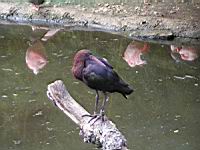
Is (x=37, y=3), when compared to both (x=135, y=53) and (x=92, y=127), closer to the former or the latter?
(x=135, y=53)

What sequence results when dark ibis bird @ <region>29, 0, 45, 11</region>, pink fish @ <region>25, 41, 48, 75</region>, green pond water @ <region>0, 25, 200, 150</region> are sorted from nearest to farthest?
green pond water @ <region>0, 25, 200, 150</region> < pink fish @ <region>25, 41, 48, 75</region> < dark ibis bird @ <region>29, 0, 45, 11</region>

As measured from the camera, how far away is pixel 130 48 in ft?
29.4

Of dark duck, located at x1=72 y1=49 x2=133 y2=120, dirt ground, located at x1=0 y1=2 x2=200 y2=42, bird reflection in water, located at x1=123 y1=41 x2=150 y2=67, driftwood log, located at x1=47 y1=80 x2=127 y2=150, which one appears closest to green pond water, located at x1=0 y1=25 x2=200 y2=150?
bird reflection in water, located at x1=123 y1=41 x2=150 y2=67

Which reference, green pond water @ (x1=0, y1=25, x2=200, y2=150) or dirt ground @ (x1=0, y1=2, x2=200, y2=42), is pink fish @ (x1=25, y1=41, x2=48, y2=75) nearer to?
green pond water @ (x1=0, y1=25, x2=200, y2=150)

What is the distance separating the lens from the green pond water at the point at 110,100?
18.6ft

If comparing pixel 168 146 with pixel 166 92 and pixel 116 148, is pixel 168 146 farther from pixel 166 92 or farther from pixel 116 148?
pixel 116 148

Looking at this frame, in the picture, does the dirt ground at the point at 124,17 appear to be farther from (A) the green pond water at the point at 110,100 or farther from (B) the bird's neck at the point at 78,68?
(B) the bird's neck at the point at 78,68

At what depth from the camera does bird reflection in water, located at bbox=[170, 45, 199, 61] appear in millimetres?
8586

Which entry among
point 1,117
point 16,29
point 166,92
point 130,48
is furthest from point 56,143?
point 16,29

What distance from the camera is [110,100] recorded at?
6672 millimetres

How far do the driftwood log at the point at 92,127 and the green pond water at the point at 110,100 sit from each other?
5.89ft

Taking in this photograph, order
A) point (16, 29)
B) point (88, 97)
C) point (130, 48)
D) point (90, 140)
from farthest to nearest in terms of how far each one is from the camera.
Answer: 1. point (16, 29)
2. point (130, 48)
3. point (88, 97)
4. point (90, 140)

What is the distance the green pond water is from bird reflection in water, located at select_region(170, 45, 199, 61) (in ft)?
0.25

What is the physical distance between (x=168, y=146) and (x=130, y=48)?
3602 mm
